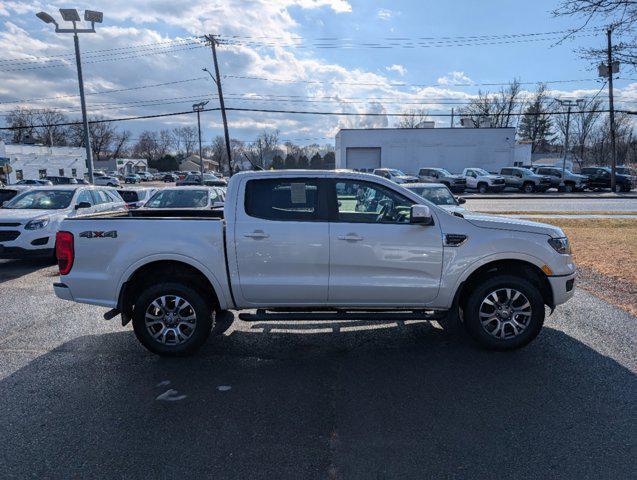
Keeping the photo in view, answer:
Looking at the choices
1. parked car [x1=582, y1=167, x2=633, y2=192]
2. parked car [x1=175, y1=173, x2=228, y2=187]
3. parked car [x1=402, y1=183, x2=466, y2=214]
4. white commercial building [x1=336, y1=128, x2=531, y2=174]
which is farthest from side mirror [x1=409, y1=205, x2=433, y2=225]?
white commercial building [x1=336, y1=128, x2=531, y2=174]

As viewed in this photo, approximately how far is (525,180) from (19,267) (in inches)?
1389

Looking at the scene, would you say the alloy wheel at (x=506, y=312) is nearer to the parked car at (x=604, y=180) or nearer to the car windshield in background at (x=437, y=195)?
the car windshield in background at (x=437, y=195)

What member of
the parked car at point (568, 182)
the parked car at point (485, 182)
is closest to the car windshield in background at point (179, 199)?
the parked car at point (485, 182)

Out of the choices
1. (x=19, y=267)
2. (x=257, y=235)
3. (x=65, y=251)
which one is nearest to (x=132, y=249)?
(x=65, y=251)

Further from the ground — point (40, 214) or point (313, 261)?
point (40, 214)

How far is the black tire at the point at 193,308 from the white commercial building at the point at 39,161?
54.6m

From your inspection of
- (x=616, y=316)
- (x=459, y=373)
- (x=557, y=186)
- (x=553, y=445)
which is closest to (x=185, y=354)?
(x=459, y=373)

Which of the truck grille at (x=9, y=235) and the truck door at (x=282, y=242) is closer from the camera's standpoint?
the truck door at (x=282, y=242)

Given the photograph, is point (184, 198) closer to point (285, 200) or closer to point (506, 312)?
point (285, 200)

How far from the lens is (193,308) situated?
4.50 meters

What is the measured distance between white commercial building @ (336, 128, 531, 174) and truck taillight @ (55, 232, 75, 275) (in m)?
43.7

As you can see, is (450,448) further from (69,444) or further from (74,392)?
(74,392)

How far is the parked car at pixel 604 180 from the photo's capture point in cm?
3425

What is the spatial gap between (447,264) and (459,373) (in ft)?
3.56
